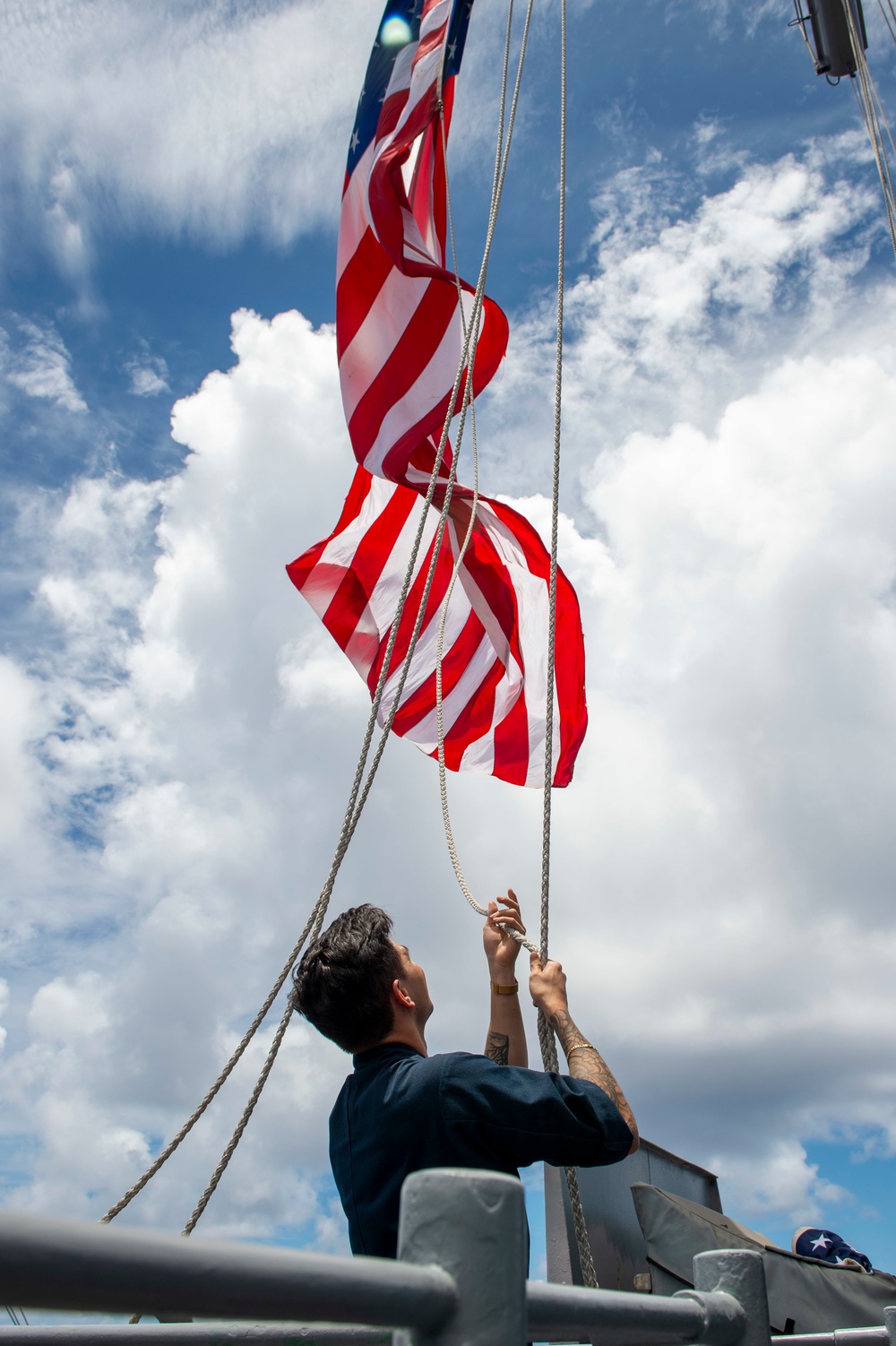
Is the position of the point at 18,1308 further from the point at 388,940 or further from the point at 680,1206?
the point at 680,1206

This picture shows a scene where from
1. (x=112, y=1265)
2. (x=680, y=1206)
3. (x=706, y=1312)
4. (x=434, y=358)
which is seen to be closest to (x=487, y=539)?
(x=434, y=358)

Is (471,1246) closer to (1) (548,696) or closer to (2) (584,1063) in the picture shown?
(2) (584,1063)

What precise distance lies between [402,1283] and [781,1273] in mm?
6017

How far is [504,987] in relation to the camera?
2.92 metres

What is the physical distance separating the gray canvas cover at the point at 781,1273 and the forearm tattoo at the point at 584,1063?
3861mm

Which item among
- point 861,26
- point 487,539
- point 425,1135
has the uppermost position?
point 861,26

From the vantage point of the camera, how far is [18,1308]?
58 cm

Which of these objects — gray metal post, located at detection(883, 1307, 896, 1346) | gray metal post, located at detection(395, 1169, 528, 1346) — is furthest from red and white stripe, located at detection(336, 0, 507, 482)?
gray metal post, located at detection(395, 1169, 528, 1346)

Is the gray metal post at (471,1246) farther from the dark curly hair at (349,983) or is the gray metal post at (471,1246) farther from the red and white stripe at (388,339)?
the red and white stripe at (388,339)

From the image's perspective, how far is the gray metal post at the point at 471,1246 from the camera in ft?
2.56

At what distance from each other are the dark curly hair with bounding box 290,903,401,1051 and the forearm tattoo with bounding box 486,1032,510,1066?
46 centimetres

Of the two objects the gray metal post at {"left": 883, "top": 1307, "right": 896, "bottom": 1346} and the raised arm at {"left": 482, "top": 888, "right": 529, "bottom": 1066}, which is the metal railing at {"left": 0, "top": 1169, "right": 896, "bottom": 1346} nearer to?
the gray metal post at {"left": 883, "top": 1307, "right": 896, "bottom": 1346}

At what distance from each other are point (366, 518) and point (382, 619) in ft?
2.57

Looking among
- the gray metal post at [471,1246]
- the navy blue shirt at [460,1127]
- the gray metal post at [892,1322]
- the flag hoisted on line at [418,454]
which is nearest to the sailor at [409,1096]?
the navy blue shirt at [460,1127]
